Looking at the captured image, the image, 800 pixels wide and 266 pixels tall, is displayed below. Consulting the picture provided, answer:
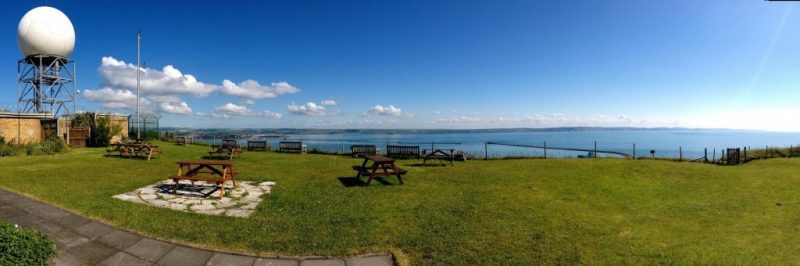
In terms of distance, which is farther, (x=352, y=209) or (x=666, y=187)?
(x=666, y=187)

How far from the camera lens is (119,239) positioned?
4.77 meters

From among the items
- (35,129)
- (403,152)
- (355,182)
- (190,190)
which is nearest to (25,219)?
(190,190)

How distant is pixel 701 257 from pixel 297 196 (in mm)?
7125

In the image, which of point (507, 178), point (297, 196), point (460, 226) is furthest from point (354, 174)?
point (460, 226)

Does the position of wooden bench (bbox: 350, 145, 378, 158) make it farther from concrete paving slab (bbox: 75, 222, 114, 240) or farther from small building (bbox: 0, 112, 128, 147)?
small building (bbox: 0, 112, 128, 147)

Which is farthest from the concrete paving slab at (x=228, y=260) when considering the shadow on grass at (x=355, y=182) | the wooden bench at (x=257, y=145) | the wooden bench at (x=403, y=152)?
the wooden bench at (x=257, y=145)

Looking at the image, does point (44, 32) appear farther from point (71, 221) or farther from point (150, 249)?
point (150, 249)

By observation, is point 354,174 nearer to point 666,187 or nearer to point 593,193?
point 593,193

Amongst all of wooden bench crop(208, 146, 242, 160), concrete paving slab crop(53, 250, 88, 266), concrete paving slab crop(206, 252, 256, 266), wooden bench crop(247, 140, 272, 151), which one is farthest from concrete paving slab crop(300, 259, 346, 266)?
wooden bench crop(247, 140, 272, 151)

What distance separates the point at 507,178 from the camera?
11125 millimetres

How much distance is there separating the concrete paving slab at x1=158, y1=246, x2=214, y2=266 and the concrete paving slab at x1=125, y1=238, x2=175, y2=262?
0.31 feet

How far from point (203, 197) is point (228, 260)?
403cm

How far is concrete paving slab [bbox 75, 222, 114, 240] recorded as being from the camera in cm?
487

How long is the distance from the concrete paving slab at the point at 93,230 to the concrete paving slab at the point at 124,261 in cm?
87
